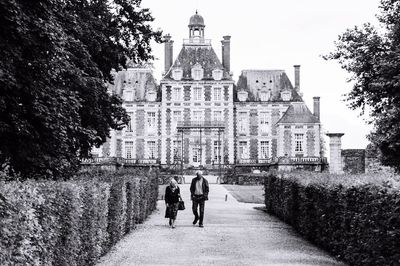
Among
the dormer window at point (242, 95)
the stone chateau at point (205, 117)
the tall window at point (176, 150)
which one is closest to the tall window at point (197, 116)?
the stone chateau at point (205, 117)

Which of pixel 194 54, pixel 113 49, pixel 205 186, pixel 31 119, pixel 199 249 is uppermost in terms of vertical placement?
pixel 194 54

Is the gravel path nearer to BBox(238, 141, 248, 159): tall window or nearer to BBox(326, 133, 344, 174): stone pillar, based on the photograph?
BBox(326, 133, 344, 174): stone pillar

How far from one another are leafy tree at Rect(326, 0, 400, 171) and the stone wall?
222cm

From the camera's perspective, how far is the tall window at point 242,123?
54.5 m

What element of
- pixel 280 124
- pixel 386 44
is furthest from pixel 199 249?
pixel 280 124

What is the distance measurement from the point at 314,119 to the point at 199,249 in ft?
142

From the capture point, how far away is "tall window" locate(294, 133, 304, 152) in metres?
52.4

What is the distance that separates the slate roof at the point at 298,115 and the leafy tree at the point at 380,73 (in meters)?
31.0

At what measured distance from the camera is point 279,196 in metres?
17.1

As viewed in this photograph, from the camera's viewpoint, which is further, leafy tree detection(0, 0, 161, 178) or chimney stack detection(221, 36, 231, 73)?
chimney stack detection(221, 36, 231, 73)

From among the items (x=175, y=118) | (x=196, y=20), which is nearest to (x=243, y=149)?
(x=175, y=118)

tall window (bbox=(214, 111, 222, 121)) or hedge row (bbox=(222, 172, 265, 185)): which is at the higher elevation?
tall window (bbox=(214, 111, 222, 121))

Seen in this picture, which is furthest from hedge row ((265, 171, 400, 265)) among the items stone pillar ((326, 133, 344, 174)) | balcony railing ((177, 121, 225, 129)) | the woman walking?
balcony railing ((177, 121, 225, 129))

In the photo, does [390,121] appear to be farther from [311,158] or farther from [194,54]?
[194,54]
